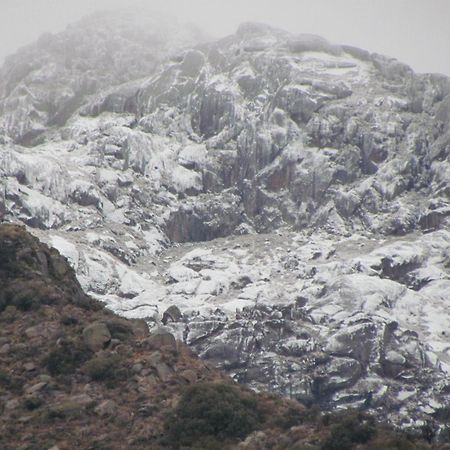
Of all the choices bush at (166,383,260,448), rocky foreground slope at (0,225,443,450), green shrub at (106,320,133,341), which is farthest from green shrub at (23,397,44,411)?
green shrub at (106,320,133,341)

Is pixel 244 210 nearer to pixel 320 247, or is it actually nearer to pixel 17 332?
pixel 320 247

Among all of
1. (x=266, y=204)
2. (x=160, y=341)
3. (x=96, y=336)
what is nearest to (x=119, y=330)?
(x=96, y=336)

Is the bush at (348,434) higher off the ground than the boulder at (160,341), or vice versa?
the bush at (348,434)

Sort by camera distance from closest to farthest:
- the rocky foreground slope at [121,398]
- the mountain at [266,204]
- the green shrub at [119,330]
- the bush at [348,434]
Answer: the bush at [348,434] → the rocky foreground slope at [121,398] → the green shrub at [119,330] → the mountain at [266,204]

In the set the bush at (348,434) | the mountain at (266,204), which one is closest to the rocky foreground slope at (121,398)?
the bush at (348,434)

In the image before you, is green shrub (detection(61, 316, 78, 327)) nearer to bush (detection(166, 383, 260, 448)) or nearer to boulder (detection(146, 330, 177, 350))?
boulder (detection(146, 330, 177, 350))

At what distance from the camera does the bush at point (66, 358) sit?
37500mm

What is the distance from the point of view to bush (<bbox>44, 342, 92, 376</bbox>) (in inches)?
1476

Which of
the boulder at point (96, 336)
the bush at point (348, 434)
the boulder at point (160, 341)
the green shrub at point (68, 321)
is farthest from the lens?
the green shrub at point (68, 321)

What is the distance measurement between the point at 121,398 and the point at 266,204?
4995 inches

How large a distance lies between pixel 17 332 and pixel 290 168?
122 metres

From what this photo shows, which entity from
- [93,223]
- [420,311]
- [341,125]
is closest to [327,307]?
[420,311]

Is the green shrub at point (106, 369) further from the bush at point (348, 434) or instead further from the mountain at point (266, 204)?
the mountain at point (266, 204)

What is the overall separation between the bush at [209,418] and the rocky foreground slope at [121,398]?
36 mm
